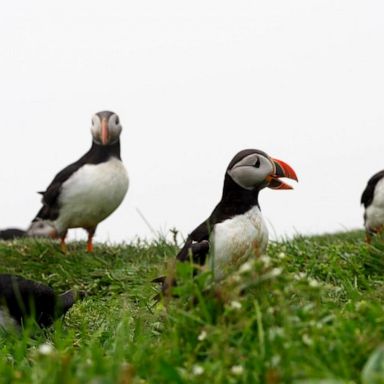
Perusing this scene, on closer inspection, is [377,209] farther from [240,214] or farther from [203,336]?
[203,336]

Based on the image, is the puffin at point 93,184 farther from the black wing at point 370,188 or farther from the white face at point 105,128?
the black wing at point 370,188

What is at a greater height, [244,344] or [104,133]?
[104,133]

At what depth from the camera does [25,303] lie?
5562mm

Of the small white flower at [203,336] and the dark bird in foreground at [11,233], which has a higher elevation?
the small white flower at [203,336]

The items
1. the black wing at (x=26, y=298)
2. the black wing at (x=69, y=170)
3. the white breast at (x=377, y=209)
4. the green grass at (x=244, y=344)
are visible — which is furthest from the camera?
the black wing at (x=69, y=170)

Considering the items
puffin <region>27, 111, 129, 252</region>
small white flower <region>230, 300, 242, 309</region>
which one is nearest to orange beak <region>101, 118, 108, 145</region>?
puffin <region>27, 111, 129, 252</region>

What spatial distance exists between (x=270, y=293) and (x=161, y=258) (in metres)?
5.87

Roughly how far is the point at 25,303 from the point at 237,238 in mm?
1650

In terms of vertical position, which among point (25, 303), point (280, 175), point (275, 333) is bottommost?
point (25, 303)

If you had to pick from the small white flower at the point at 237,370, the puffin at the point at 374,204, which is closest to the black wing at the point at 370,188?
the puffin at the point at 374,204

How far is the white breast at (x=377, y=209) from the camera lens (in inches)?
356

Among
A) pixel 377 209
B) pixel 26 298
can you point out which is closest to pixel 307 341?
pixel 26 298

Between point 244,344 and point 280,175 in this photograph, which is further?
point 280,175

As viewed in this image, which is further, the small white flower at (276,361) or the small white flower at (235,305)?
the small white flower at (235,305)
